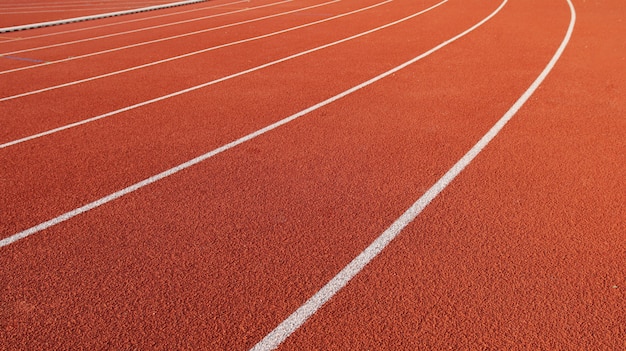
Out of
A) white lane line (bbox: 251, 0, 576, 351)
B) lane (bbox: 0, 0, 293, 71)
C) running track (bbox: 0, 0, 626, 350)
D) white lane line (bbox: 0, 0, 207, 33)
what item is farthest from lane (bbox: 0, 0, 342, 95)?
white lane line (bbox: 251, 0, 576, 351)

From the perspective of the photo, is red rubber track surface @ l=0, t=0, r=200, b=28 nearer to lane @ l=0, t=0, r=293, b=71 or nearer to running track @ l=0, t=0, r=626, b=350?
lane @ l=0, t=0, r=293, b=71

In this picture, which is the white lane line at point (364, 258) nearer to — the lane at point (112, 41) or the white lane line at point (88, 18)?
the lane at point (112, 41)

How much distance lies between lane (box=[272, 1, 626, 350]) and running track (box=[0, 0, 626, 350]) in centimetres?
1

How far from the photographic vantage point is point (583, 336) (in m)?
3.11

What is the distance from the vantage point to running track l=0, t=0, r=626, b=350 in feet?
10.7

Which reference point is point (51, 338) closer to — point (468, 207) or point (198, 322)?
point (198, 322)

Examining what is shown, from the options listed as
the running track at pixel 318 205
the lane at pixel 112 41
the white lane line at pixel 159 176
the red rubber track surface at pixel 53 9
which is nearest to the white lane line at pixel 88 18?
the red rubber track surface at pixel 53 9

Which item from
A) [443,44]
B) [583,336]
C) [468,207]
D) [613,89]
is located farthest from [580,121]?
[443,44]

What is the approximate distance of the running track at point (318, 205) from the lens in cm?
327

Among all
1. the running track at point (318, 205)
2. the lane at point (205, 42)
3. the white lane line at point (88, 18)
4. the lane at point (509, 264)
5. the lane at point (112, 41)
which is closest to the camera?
the lane at point (509, 264)

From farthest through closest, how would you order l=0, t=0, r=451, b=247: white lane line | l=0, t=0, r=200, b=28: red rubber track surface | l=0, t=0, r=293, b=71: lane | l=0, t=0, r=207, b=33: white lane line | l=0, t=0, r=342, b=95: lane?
l=0, t=0, r=200, b=28: red rubber track surface < l=0, t=0, r=207, b=33: white lane line < l=0, t=0, r=293, b=71: lane < l=0, t=0, r=342, b=95: lane < l=0, t=0, r=451, b=247: white lane line

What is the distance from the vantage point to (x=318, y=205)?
15.0ft

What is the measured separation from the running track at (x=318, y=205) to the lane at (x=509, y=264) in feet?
0.05

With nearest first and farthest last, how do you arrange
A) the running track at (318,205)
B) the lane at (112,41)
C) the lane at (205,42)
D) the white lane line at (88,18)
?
the running track at (318,205)
the lane at (205,42)
the lane at (112,41)
the white lane line at (88,18)
